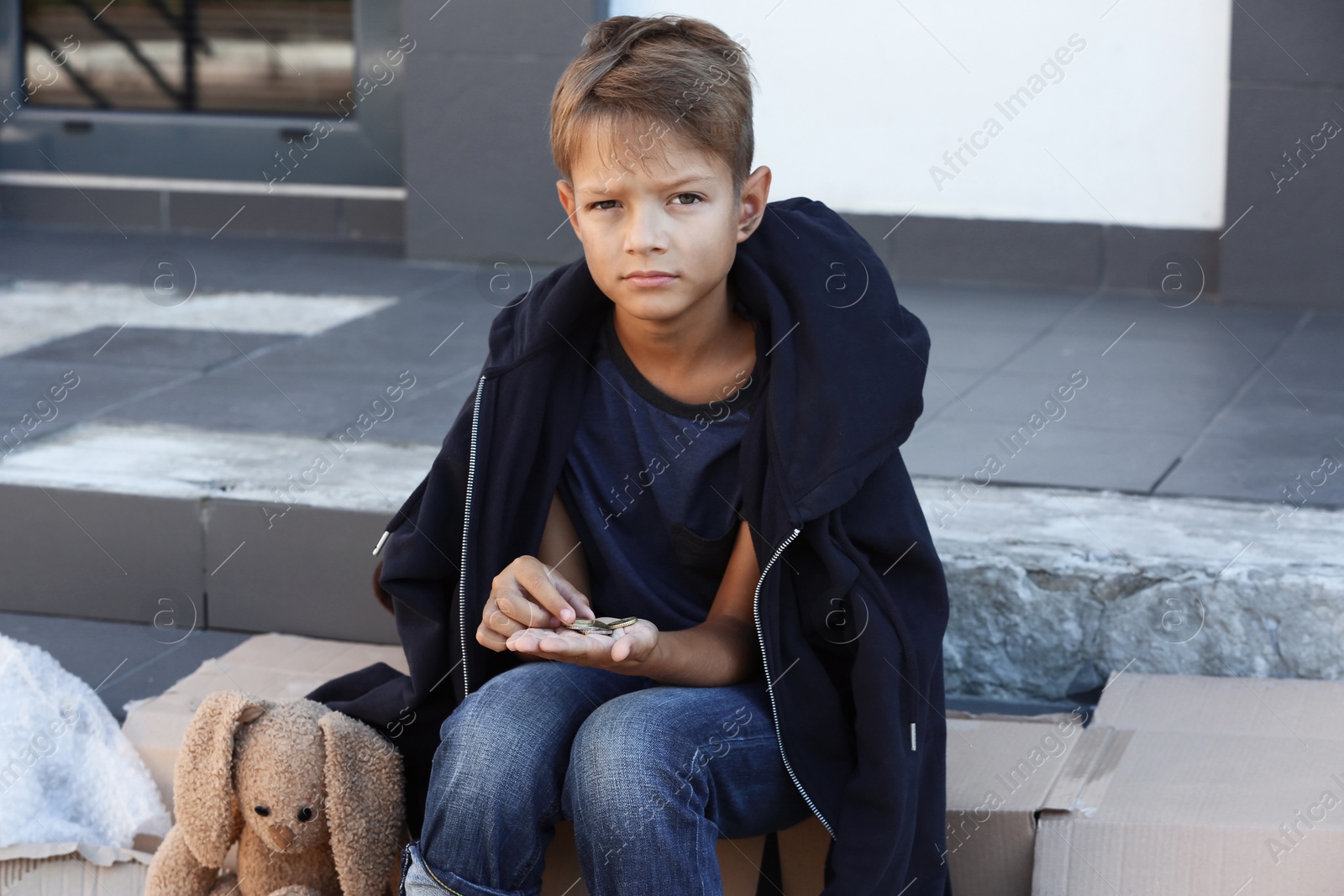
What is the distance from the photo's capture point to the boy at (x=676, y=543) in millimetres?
1804

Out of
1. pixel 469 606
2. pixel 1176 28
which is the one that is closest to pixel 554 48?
pixel 1176 28

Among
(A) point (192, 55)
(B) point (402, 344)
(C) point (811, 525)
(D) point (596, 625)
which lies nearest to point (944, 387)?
(B) point (402, 344)

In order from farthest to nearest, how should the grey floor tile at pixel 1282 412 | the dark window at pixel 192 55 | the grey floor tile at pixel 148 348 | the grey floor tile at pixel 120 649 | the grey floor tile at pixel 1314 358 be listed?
the dark window at pixel 192 55, the grey floor tile at pixel 148 348, the grey floor tile at pixel 1314 358, the grey floor tile at pixel 1282 412, the grey floor tile at pixel 120 649

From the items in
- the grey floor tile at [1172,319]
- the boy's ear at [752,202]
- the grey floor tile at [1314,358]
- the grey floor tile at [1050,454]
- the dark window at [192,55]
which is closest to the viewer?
the boy's ear at [752,202]

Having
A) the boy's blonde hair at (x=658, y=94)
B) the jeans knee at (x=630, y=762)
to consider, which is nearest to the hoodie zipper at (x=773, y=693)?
the jeans knee at (x=630, y=762)

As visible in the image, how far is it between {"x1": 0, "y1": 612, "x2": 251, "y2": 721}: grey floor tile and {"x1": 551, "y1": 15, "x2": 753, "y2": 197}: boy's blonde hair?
1352 mm

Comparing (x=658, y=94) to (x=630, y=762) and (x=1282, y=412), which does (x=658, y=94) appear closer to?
(x=630, y=762)

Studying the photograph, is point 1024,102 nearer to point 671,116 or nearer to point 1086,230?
point 1086,230

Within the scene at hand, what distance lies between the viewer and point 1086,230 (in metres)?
4.72

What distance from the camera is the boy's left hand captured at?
5.70 feet

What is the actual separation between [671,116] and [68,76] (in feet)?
17.4

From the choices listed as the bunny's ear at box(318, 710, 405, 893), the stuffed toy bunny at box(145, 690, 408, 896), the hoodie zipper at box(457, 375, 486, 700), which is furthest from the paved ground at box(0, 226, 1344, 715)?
the hoodie zipper at box(457, 375, 486, 700)

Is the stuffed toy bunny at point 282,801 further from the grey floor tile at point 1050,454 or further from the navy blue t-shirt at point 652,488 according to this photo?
the grey floor tile at point 1050,454

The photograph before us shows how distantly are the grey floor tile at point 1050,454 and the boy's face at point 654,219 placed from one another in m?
1.14
